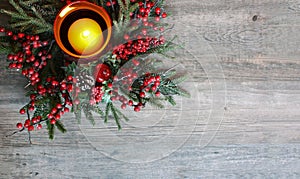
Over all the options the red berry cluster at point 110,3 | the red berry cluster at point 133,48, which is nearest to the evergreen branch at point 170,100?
the red berry cluster at point 133,48

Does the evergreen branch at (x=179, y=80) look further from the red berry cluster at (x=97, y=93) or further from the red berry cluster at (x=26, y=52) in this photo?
the red berry cluster at (x=26, y=52)

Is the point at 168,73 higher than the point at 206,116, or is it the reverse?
the point at 168,73

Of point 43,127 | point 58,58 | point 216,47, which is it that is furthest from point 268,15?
point 43,127

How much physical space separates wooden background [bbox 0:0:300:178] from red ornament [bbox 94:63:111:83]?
0.56 feet

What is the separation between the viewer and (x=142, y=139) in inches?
38.8

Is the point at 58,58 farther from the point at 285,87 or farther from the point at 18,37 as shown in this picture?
the point at 285,87

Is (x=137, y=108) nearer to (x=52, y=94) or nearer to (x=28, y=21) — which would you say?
(x=52, y=94)

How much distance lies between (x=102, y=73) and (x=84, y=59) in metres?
0.05

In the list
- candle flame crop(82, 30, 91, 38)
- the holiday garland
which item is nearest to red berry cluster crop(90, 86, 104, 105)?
the holiday garland

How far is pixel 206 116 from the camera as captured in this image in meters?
0.98

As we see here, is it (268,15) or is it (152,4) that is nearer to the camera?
(152,4)

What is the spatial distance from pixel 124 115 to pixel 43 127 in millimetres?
210

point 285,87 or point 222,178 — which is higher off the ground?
point 285,87

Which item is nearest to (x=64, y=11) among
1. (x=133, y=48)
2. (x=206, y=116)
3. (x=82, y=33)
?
(x=82, y=33)
